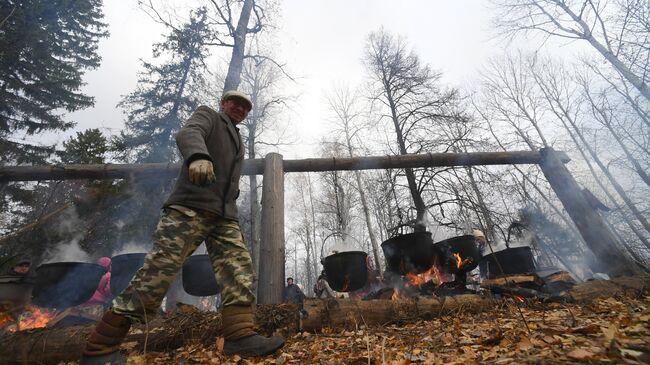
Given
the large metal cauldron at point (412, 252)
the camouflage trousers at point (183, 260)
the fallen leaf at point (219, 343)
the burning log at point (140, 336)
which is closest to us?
the camouflage trousers at point (183, 260)

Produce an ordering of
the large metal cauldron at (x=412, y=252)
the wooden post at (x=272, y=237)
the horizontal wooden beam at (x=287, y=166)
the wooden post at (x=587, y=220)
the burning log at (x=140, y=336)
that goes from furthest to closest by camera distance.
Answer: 1. the horizontal wooden beam at (x=287, y=166)
2. the wooden post at (x=587, y=220)
3. the large metal cauldron at (x=412, y=252)
4. the wooden post at (x=272, y=237)
5. the burning log at (x=140, y=336)

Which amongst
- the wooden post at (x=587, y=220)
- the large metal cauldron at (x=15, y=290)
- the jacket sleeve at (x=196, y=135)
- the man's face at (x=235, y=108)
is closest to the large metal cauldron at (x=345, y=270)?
the man's face at (x=235, y=108)

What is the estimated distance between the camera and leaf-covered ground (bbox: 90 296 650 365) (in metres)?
1.42

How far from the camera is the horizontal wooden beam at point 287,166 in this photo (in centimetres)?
Result: 548

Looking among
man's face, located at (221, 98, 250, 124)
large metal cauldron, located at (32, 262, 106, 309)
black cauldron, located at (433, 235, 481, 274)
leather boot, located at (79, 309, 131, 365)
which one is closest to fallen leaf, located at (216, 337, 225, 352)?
leather boot, located at (79, 309, 131, 365)

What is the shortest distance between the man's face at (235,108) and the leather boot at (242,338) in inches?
75.7

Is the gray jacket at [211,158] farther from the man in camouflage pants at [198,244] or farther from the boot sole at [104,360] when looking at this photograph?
the boot sole at [104,360]

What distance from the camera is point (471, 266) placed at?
5137 mm

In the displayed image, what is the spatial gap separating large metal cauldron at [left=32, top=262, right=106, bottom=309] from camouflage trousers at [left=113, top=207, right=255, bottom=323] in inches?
139

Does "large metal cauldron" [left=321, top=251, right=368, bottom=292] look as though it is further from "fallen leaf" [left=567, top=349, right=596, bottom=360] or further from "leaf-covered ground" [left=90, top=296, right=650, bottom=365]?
"fallen leaf" [left=567, top=349, right=596, bottom=360]

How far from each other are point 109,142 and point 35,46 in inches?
181

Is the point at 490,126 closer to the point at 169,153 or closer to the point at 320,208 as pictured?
the point at 320,208

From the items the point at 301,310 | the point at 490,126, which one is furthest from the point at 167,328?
the point at 490,126

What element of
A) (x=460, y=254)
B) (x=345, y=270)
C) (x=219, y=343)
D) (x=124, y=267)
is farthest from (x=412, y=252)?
(x=124, y=267)
